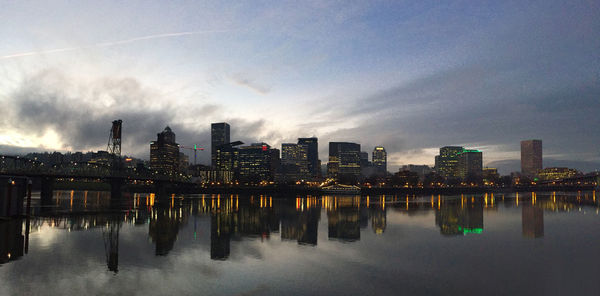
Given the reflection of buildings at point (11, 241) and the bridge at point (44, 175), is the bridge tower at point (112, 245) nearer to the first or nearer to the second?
the reflection of buildings at point (11, 241)

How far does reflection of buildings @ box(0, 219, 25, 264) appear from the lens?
2311 centimetres

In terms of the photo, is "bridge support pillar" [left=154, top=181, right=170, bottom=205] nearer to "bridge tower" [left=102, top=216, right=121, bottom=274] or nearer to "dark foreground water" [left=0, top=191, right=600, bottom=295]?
"bridge tower" [left=102, top=216, right=121, bottom=274]

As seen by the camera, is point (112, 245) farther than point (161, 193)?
No

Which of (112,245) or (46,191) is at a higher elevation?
(46,191)

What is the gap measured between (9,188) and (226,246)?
28.8 meters

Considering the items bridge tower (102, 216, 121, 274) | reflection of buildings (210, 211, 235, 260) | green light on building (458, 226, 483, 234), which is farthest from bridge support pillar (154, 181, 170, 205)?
green light on building (458, 226, 483, 234)

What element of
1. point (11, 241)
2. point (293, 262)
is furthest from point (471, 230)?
point (11, 241)

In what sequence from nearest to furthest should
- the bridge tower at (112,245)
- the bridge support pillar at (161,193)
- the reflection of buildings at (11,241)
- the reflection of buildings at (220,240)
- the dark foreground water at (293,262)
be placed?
Answer: the dark foreground water at (293,262) → the bridge tower at (112,245) → the reflection of buildings at (11,241) → the reflection of buildings at (220,240) → the bridge support pillar at (161,193)

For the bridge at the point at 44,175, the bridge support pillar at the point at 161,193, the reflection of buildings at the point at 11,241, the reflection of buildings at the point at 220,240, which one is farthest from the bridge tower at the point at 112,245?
the bridge support pillar at the point at 161,193

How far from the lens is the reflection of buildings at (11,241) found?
23109 mm

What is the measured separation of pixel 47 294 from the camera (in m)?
15.4

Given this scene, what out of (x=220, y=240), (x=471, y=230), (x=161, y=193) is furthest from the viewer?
(x=161, y=193)

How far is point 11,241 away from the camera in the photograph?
28094 mm

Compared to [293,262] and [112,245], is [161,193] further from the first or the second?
[293,262]
